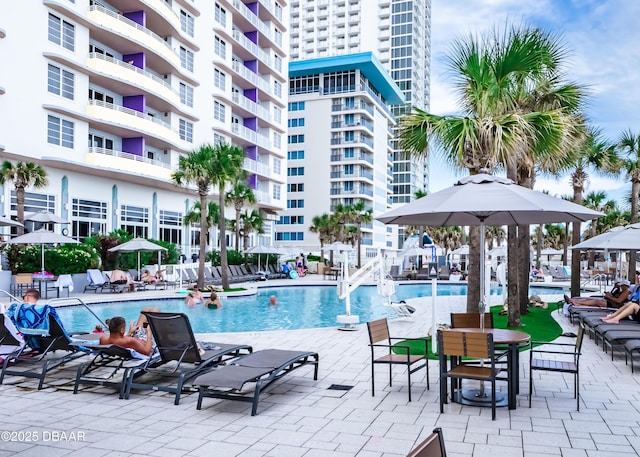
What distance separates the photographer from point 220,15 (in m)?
40.3

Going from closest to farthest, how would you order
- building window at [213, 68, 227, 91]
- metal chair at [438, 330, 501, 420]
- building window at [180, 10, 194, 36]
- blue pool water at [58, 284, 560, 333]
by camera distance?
metal chair at [438, 330, 501, 420]
blue pool water at [58, 284, 560, 333]
building window at [180, 10, 194, 36]
building window at [213, 68, 227, 91]

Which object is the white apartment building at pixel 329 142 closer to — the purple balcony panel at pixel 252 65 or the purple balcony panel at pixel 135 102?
the purple balcony panel at pixel 252 65

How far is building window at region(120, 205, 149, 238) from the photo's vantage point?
32.1m

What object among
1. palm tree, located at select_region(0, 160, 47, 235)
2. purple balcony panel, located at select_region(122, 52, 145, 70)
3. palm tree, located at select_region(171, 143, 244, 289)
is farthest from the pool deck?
purple balcony panel, located at select_region(122, 52, 145, 70)

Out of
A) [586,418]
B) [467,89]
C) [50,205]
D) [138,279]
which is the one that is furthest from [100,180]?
[586,418]

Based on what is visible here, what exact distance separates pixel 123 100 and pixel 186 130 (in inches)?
210

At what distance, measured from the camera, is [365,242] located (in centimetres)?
7338

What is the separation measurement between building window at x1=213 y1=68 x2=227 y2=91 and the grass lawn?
29662 mm

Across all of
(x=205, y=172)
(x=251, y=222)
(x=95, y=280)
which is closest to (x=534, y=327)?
(x=205, y=172)

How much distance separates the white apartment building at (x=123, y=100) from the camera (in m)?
24.9

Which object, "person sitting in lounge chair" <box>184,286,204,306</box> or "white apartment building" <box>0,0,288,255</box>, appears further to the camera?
"white apartment building" <box>0,0,288,255</box>

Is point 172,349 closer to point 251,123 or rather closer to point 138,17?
point 138,17

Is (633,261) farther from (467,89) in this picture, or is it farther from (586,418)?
(586,418)

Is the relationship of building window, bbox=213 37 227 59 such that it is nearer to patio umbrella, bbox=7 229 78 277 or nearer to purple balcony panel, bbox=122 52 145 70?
purple balcony panel, bbox=122 52 145 70
